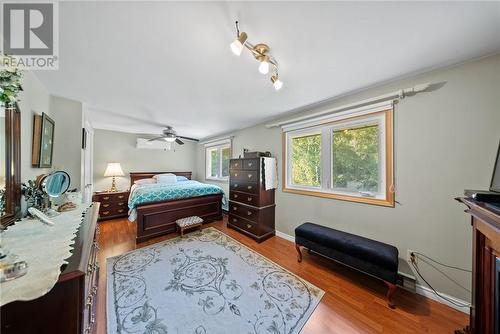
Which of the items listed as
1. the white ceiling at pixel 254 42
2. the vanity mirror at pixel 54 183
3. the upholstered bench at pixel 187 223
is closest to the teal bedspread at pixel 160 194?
the upholstered bench at pixel 187 223

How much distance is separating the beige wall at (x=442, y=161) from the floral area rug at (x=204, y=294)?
1123 mm

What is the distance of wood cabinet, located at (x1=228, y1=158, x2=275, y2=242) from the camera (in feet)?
9.37

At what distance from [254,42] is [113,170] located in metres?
4.49

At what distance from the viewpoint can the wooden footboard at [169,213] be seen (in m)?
2.79

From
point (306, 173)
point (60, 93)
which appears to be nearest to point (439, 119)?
point (306, 173)

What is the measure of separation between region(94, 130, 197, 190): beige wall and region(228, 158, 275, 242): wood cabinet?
2.82 m

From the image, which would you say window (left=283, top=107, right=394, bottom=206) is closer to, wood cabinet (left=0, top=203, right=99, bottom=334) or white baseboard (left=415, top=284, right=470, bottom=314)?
white baseboard (left=415, top=284, right=470, bottom=314)

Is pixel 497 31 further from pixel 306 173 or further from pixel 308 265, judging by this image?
pixel 308 265

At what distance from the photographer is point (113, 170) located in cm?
405

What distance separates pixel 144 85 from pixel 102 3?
1024 millimetres

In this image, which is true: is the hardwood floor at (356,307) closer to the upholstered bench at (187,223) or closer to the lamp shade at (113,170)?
the upholstered bench at (187,223)

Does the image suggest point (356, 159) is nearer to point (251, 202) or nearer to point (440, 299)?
point (440, 299)

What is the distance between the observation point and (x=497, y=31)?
1.17m

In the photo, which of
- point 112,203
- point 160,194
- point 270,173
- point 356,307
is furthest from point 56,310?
point 112,203
